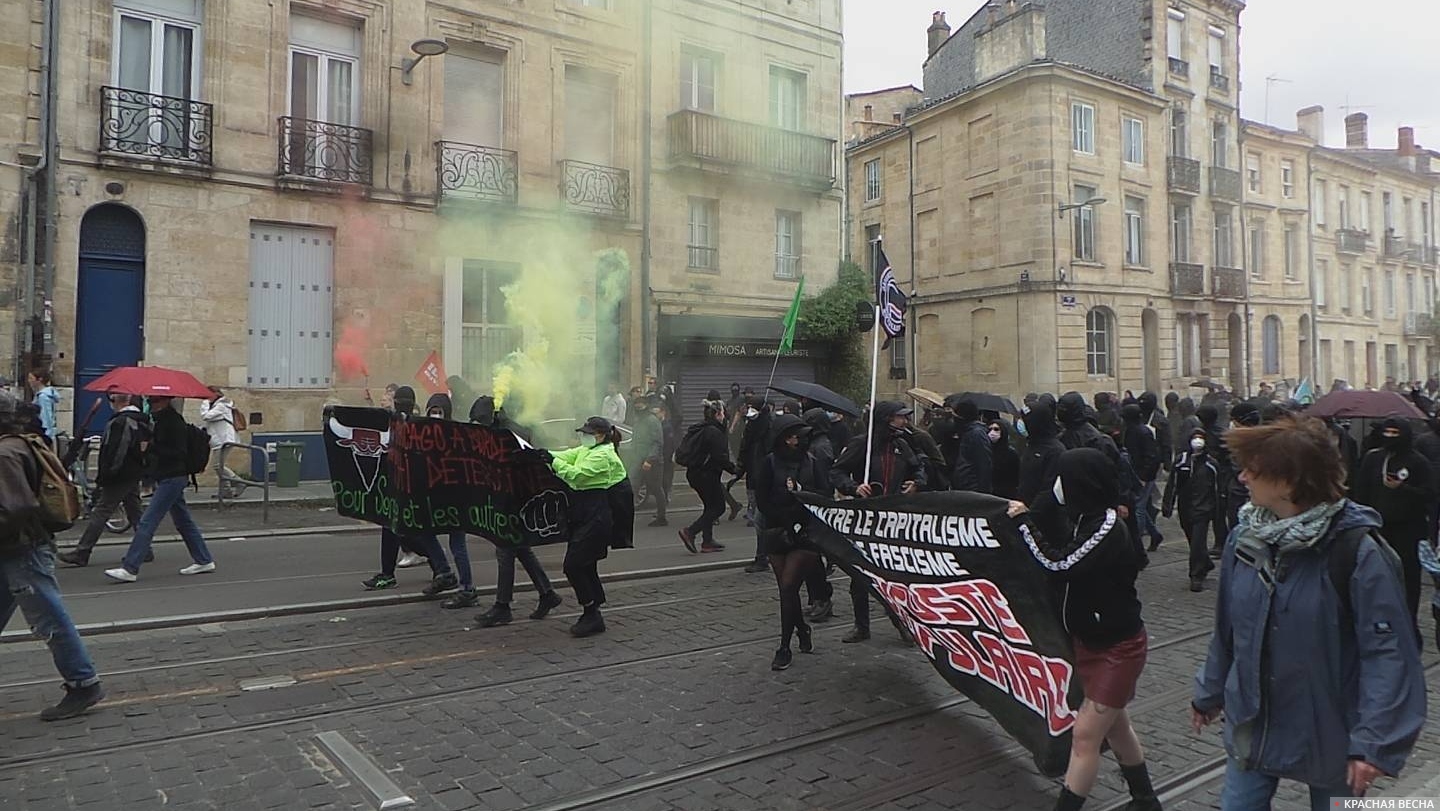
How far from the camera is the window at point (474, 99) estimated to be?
16531 mm

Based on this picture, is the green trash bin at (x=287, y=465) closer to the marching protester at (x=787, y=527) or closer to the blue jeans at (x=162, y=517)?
the blue jeans at (x=162, y=517)

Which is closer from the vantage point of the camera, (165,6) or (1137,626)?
(1137,626)

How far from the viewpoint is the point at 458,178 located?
53.3ft

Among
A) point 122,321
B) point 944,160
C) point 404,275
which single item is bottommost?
point 122,321

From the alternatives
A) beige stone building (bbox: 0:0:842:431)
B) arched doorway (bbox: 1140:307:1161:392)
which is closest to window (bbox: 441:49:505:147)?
beige stone building (bbox: 0:0:842:431)

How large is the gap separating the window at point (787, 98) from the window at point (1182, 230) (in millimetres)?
15006

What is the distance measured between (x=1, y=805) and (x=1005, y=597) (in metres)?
4.13

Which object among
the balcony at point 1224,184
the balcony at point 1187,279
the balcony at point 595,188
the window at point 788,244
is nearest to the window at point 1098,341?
the balcony at point 1187,279

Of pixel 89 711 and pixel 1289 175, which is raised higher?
pixel 1289 175

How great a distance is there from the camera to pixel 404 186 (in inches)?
624

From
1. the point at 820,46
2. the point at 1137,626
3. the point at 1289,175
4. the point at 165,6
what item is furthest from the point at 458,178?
the point at 1289,175

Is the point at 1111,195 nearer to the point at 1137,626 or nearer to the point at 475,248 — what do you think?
the point at 475,248

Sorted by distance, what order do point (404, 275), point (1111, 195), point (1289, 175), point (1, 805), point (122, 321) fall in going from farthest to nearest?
point (1289, 175), point (1111, 195), point (404, 275), point (122, 321), point (1, 805)

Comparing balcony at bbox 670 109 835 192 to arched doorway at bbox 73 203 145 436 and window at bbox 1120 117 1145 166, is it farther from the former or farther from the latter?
window at bbox 1120 117 1145 166
